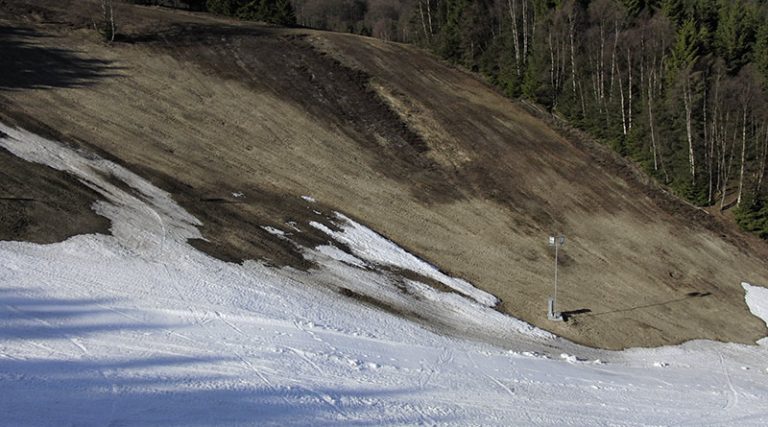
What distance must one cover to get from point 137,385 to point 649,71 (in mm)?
32525

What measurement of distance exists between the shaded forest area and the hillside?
170cm

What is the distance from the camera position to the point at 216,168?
22.3m

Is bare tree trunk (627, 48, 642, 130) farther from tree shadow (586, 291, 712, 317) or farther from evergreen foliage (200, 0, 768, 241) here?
tree shadow (586, 291, 712, 317)

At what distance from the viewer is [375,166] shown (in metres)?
26.8

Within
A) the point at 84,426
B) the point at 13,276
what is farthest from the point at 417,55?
the point at 84,426

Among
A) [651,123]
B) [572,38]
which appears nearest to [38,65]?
[572,38]

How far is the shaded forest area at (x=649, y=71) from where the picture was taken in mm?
30828

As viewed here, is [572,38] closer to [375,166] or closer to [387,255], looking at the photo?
[375,166]

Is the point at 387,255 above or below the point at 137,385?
below

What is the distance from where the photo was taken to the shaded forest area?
30.8 meters

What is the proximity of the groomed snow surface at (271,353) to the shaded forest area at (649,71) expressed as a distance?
545 inches

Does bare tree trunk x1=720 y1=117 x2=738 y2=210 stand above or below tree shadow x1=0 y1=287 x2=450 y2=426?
below

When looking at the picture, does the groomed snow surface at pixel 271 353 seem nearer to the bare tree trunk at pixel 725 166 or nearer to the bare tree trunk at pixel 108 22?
the bare tree trunk at pixel 725 166

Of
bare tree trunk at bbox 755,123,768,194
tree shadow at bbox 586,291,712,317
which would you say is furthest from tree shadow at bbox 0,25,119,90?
bare tree trunk at bbox 755,123,768,194
